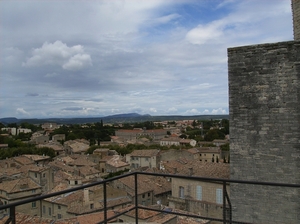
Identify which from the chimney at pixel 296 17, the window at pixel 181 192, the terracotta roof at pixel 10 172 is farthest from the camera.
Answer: the terracotta roof at pixel 10 172

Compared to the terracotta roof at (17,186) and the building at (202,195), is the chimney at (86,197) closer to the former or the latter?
the building at (202,195)

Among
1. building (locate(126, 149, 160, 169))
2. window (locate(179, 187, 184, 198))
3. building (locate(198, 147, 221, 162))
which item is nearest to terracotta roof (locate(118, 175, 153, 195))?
window (locate(179, 187, 184, 198))

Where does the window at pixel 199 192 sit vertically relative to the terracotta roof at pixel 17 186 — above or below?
above

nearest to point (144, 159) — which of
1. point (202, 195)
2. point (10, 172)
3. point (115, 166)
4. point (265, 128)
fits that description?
point (115, 166)

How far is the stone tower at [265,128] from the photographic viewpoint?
655 cm

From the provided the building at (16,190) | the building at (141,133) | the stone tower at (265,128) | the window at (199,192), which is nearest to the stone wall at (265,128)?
the stone tower at (265,128)

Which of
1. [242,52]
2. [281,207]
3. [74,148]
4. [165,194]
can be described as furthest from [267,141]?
[74,148]

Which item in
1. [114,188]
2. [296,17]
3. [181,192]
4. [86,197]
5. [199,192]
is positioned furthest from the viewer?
[114,188]

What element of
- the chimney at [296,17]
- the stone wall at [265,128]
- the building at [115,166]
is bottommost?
the building at [115,166]

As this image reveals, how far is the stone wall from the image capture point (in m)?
6.55

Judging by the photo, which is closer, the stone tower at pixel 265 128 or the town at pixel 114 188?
the stone tower at pixel 265 128

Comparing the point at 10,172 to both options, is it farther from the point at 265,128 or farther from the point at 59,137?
the point at 59,137

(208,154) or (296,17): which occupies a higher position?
(296,17)

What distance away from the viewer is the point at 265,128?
6801 millimetres
